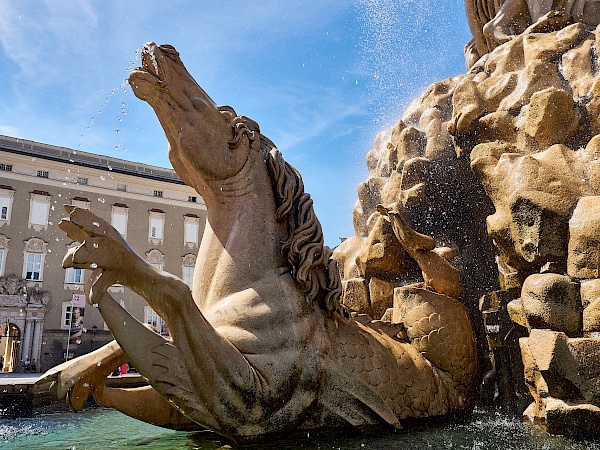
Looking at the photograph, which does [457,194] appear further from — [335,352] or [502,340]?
[335,352]

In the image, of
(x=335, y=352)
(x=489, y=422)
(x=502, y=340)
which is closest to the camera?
(x=335, y=352)

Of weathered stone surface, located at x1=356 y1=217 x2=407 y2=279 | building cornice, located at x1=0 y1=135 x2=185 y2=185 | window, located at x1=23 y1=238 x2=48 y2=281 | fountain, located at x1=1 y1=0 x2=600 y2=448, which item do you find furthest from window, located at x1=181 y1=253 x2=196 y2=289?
fountain, located at x1=1 y1=0 x2=600 y2=448

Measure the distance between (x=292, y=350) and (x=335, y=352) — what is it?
35 cm

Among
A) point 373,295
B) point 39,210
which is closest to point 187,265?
point 39,210

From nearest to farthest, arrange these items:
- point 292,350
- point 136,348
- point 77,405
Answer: point 136,348
point 77,405
point 292,350

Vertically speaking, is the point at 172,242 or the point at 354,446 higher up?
the point at 172,242

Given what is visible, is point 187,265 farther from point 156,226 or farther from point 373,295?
point 373,295

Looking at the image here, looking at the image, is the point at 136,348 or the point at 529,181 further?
the point at 529,181

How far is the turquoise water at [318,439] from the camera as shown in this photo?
9.41 ft

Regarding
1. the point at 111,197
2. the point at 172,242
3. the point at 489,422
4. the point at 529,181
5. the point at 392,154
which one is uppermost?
the point at 111,197

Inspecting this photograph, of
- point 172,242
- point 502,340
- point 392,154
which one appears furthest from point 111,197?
point 502,340

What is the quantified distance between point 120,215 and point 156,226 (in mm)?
2075

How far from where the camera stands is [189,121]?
3324 millimetres

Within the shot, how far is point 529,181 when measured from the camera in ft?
12.6
